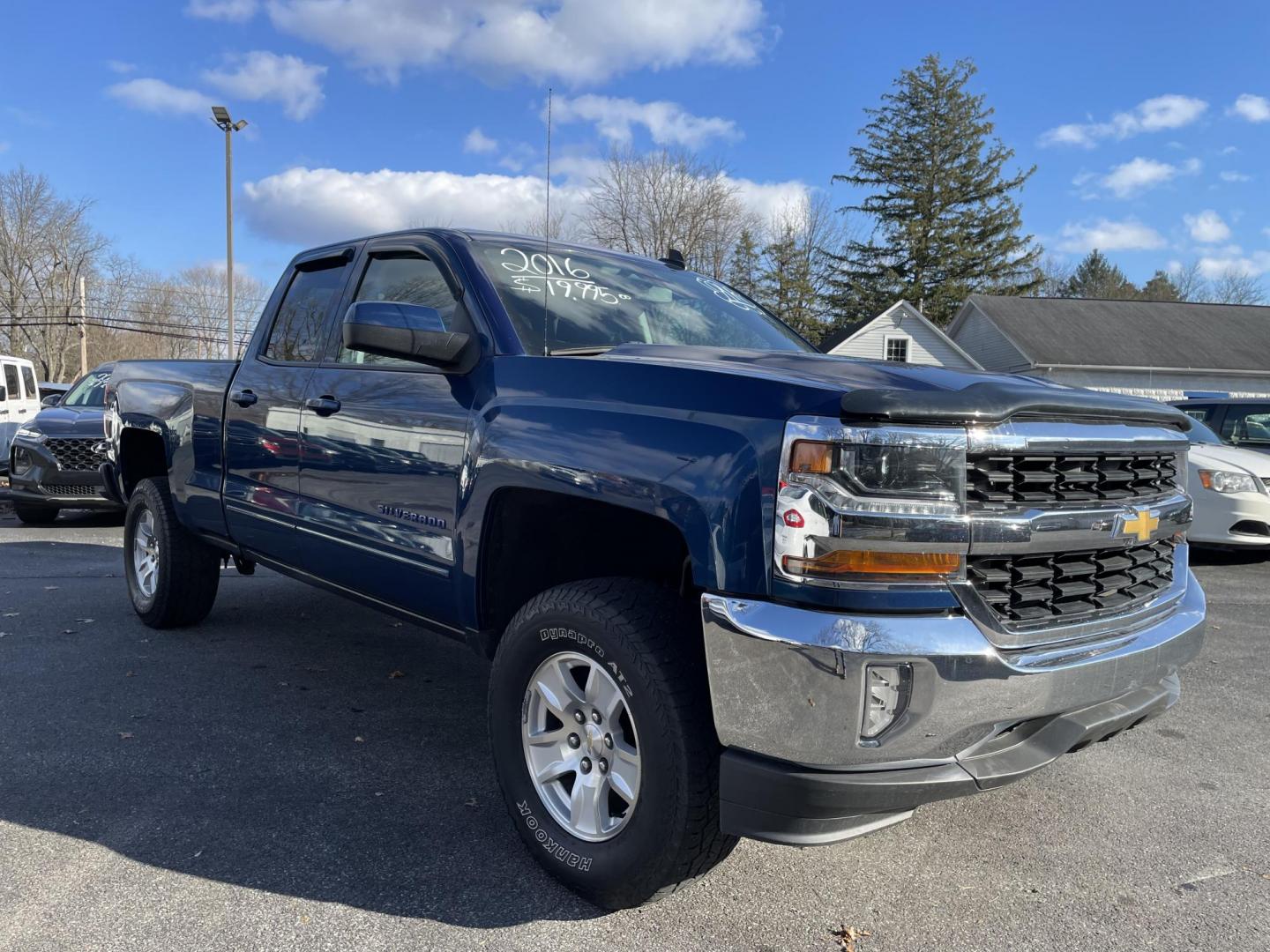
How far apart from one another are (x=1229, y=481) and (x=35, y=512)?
464 inches

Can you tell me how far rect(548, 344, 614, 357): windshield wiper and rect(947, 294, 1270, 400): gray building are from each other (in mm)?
33181

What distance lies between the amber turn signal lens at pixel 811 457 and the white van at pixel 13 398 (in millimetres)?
14542

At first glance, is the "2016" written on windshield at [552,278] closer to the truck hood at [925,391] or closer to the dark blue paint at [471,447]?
the dark blue paint at [471,447]

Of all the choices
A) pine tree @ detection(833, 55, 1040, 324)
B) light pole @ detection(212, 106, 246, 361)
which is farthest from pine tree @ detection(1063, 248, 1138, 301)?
light pole @ detection(212, 106, 246, 361)

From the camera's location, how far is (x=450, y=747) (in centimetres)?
370

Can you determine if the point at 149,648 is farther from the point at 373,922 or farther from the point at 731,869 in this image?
the point at 731,869

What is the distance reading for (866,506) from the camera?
204 cm

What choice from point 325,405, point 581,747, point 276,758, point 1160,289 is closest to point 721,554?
point 581,747

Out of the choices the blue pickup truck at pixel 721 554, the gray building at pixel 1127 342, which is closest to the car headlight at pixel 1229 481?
the blue pickup truck at pixel 721 554

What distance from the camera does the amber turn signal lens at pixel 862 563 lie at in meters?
2.05

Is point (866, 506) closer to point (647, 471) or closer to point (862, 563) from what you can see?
point (862, 563)

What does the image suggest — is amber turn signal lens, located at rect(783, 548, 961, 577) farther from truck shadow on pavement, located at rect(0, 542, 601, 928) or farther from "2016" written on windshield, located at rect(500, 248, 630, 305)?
"2016" written on windshield, located at rect(500, 248, 630, 305)

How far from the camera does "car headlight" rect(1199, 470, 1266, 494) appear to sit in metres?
7.97

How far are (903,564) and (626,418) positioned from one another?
2.66 ft
